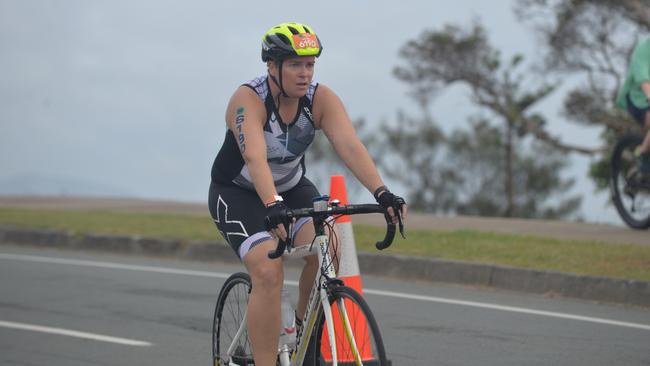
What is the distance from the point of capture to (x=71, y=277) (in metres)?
12.0

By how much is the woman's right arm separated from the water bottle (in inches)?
22.3

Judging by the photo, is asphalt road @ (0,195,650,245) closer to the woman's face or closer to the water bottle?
the water bottle

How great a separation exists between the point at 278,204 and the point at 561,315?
14.8 feet

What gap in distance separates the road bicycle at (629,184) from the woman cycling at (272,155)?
644 cm

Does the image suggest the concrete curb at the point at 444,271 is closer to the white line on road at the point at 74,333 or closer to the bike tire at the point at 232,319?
the white line on road at the point at 74,333

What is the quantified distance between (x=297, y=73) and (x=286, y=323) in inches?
48.8

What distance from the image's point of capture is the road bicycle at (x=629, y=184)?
11.6m

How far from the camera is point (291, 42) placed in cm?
540

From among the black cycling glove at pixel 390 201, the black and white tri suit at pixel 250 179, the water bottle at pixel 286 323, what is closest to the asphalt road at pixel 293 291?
the water bottle at pixel 286 323

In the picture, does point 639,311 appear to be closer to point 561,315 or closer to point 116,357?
point 561,315

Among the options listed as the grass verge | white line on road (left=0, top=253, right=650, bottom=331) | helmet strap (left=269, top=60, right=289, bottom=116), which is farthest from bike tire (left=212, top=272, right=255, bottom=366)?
the grass verge

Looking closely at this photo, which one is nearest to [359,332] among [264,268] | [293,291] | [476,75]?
[264,268]

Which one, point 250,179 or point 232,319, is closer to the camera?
point 250,179

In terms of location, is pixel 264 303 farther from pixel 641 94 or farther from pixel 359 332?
pixel 641 94
